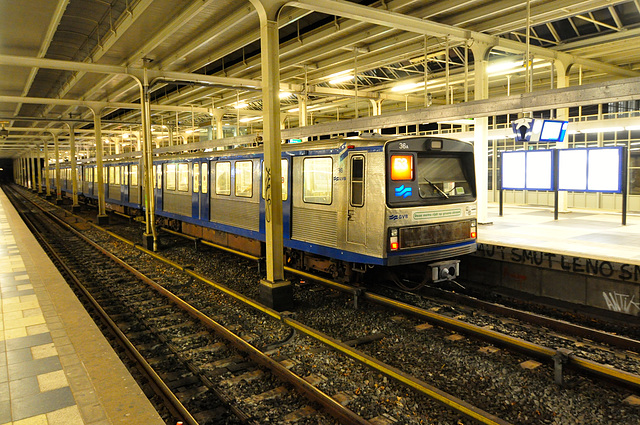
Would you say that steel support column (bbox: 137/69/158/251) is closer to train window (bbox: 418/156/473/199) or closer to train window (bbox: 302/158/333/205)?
train window (bbox: 302/158/333/205)

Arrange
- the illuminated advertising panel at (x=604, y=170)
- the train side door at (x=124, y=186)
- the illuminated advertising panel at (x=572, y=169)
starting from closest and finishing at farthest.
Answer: the illuminated advertising panel at (x=604, y=170) → the illuminated advertising panel at (x=572, y=169) → the train side door at (x=124, y=186)

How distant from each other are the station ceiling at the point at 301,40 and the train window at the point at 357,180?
2732 millimetres

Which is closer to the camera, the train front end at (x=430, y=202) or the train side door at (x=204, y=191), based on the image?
the train front end at (x=430, y=202)

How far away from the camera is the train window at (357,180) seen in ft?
24.6

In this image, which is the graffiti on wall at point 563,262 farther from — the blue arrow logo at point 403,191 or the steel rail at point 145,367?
the steel rail at point 145,367

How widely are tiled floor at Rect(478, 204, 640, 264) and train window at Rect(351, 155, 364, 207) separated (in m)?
3.11

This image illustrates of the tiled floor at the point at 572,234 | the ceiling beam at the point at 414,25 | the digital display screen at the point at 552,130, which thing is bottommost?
the tiled floor at the point at 572,234

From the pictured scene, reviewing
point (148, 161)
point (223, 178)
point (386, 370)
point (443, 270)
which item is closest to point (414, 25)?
point (443, 270)

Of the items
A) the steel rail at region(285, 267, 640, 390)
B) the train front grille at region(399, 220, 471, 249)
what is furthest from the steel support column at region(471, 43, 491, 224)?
the steel rail at region(285, 267, 640, 390)

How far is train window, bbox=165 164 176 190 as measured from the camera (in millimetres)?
15516

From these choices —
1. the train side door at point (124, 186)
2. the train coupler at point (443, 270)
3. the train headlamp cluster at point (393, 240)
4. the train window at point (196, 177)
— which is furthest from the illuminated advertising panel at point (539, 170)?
the train side door at point (124, 186)

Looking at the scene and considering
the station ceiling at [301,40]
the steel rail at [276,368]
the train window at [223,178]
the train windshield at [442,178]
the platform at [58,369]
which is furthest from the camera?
the train window at [223,178]

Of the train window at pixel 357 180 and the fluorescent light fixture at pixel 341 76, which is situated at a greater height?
the fluorescent light fixture at pixel 341 76

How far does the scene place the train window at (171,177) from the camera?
15516mm
